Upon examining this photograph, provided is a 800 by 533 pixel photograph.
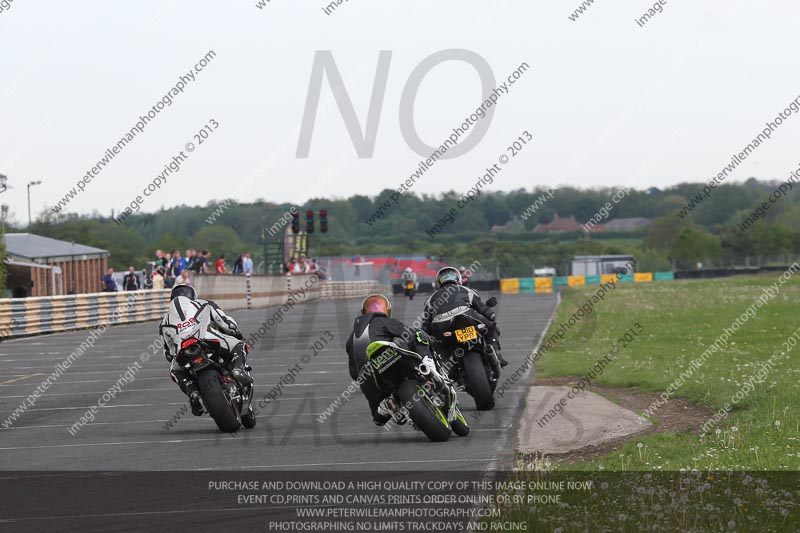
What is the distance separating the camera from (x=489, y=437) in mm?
10695

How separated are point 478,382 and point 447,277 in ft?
4.58

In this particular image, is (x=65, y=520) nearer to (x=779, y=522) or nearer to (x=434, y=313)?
(x=779, y=522)

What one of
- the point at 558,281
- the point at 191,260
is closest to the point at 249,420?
the point at 191,260

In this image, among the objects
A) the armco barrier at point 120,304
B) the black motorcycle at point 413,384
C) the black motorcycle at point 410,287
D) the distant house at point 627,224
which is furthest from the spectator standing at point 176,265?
the distant house at point 627,224

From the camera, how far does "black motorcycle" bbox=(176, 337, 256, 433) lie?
1145cm

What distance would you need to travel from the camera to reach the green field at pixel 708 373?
8.80 metres

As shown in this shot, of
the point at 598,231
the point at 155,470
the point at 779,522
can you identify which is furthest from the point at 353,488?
the point at 598,231

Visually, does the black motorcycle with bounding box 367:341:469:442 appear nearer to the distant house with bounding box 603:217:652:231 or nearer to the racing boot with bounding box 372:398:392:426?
the racing boot with bounding box 372:398:392:426

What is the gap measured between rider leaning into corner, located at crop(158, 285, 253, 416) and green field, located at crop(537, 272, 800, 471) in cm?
411

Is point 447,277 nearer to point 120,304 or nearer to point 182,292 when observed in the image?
point 182,292

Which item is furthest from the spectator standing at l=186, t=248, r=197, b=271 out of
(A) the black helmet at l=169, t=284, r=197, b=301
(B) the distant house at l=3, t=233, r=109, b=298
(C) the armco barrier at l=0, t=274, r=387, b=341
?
(A) the black helmet at l=169, t=284, r=197, b=301

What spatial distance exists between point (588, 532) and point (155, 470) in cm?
443

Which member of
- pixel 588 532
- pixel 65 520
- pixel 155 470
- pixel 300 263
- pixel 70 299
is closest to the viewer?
pixel 588 532

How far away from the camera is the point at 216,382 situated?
11438 millimetres
